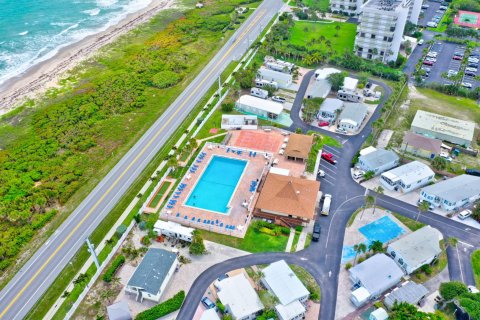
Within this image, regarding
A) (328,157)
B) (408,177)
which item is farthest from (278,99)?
(408,177)

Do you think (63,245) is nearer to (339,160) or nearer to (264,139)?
(264,139)

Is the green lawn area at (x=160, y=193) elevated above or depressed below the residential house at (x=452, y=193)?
below

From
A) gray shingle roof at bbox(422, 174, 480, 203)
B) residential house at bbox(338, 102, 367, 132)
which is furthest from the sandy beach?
gray shingle roof at bbox(422, 174, 480, 203)

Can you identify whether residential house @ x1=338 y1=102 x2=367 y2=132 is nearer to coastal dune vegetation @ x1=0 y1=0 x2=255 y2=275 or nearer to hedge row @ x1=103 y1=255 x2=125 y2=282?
coastal dune vegetation @ x1=0 y1=0 x2=255 y2=275

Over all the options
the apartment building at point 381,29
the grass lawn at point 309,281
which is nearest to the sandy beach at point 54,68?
the apartment building at point 381,29

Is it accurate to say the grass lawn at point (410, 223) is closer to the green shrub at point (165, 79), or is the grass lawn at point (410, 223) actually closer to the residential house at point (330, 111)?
the residential house at point (330, 111)

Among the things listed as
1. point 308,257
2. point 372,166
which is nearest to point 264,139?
point 372,166
